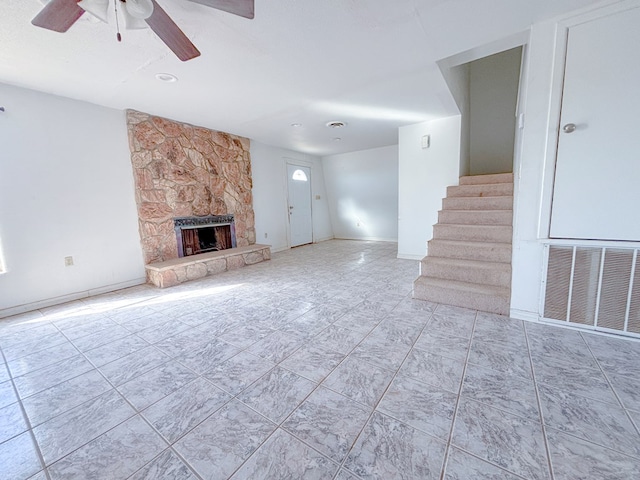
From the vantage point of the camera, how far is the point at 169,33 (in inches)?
60.6

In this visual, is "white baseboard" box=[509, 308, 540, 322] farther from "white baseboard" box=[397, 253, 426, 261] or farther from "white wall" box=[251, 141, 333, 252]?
"white wall" box=[251, 141, 333, 252]

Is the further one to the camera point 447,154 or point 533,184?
point 447,154

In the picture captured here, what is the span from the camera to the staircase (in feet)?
7.68

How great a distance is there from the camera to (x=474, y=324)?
205cm

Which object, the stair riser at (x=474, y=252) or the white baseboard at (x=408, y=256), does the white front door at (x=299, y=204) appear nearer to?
the white baseboard at (x=408, y=256)

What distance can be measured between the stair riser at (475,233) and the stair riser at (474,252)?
0.60ft

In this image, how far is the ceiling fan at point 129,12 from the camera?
4.38ft

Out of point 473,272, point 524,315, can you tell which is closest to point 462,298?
point 473,272

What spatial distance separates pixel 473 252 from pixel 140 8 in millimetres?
3192

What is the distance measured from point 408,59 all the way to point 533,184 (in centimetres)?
144

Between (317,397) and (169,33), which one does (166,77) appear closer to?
(169,33)

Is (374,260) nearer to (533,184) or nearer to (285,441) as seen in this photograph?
(533,184)

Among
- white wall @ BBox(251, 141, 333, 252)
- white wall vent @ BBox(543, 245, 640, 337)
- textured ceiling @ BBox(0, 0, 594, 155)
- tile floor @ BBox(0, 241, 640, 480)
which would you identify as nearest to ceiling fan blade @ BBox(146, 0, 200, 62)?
textured ceiling @ BBox(0, 0, 594, 155)

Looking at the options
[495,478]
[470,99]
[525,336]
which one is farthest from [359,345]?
[470,99]
